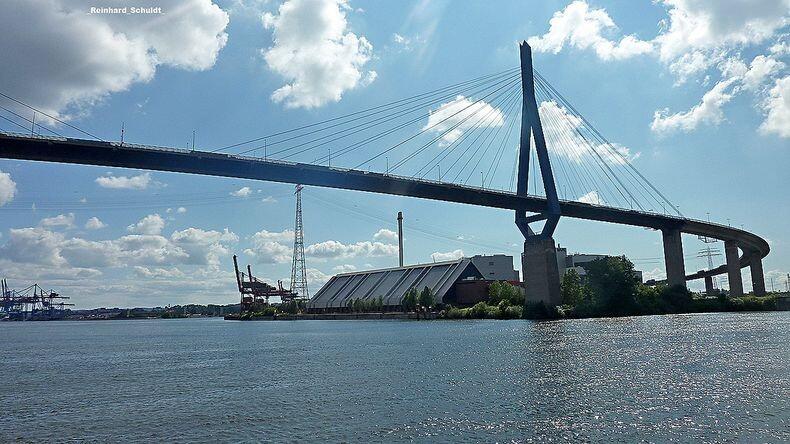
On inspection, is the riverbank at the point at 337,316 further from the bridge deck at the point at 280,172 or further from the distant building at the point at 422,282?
the bridge deck at the point at 280,172

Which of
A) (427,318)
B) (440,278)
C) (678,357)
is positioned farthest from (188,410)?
(440,278)

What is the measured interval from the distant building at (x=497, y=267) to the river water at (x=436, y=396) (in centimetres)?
11071

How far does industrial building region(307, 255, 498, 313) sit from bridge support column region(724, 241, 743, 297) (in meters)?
43.7

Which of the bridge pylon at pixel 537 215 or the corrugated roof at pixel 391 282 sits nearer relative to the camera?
the bridge pylon at pixel 537 215

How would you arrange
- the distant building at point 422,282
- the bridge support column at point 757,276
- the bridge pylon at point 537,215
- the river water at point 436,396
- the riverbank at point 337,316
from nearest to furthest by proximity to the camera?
1. the river water at point 436,396
2. the bridge pylon at point 537,215
3. the riverbank at point 337,316
4. the bridge support column at point 757,276
5. the distant building at point 422,282

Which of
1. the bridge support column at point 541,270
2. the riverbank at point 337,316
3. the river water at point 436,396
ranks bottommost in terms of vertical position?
the river water at point 436,396

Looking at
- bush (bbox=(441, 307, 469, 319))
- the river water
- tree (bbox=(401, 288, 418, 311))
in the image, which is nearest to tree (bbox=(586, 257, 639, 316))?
bush (bbox=(441, 307, 469, 319))

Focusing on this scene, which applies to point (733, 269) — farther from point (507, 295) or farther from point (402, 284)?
point (402, 284)

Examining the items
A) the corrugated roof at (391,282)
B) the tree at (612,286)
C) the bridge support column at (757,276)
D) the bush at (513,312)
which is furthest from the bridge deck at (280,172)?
the corrugated roof at (391,282)

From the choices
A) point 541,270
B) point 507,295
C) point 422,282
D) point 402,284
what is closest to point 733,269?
point 507,295

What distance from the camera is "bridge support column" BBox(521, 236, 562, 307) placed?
73.8 metres

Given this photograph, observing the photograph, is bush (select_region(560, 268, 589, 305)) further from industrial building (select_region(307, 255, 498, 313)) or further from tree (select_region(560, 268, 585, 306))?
industrial building (select_region(307, 255, 498, 313))

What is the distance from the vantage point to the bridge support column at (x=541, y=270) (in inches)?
2904

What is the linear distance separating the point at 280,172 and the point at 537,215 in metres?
33.2
